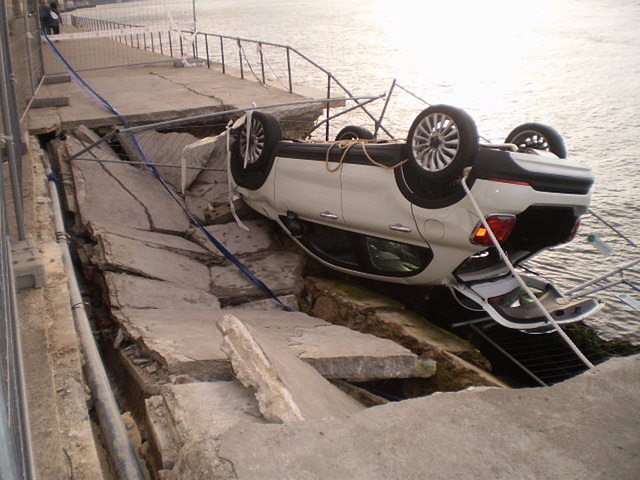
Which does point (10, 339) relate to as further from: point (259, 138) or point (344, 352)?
point (259, 138)

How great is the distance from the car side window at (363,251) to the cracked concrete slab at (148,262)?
123 centimetres

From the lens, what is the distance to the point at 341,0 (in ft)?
353

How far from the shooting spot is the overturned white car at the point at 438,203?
5.38m

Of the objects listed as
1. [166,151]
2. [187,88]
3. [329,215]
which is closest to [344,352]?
[329,215]

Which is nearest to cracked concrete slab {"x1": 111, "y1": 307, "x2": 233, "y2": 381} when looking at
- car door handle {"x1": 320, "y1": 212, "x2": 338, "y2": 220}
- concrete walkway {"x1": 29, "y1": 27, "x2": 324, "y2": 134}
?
car door handle {"x1": 320, "y1": 212, "x2": 338, "y2": 220}

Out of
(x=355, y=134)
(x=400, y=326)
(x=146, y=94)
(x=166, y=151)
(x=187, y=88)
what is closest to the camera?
(x=400, y=326)

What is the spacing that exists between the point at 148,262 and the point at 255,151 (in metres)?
1.91

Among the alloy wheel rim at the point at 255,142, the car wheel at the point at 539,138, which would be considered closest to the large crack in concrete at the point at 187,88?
the alloy wheel rim at the point at 255,142

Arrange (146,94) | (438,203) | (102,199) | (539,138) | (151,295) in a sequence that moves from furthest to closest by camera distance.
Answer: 1. (146,94)
2. (102,199)
3. (539,138)
4. (151,295)
5. (438,203)

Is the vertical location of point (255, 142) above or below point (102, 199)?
above

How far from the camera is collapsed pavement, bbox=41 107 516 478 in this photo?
3.19m

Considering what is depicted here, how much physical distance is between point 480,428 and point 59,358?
7.22 feet

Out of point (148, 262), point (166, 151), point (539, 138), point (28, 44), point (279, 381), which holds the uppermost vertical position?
point (28, 44)

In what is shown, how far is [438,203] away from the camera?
572cm
